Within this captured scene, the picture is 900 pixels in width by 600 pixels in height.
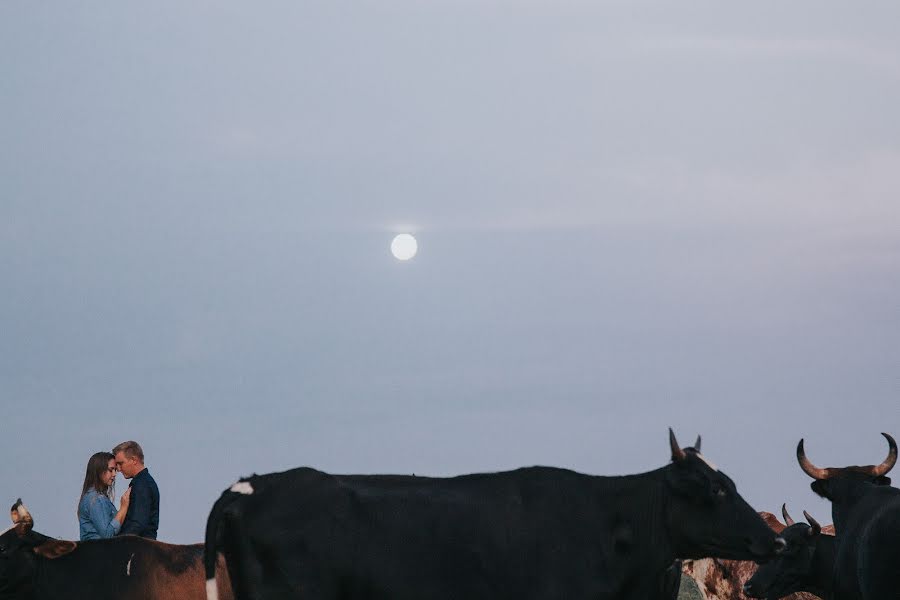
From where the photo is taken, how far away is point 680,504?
13.4m

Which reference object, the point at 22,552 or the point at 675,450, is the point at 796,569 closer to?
the point at 675,450

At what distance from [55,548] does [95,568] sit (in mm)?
526

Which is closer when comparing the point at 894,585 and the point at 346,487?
the point at 346,487

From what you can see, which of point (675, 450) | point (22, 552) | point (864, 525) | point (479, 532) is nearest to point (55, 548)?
point (22, 552)

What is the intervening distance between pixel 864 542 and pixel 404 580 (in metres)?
7.35

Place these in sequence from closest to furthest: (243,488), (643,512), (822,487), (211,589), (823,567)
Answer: (211,589), (243,488), (643,512), (822,487), (823,567)

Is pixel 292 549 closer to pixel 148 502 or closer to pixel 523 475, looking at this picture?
pixel 523 475

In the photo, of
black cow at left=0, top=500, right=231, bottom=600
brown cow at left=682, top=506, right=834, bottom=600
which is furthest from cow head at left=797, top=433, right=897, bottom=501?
black cow at left=0, top=500, right=231, bottom=600

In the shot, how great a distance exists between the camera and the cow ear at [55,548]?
16172 millimetres

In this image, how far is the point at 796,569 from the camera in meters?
19.9

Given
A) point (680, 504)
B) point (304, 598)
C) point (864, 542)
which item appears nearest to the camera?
point (304, 598)

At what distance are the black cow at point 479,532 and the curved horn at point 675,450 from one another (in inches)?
0.5

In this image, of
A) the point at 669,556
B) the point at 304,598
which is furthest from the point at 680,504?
the point at 304,598

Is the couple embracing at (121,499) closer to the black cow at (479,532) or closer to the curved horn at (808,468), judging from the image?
the black cow at (479,532)
